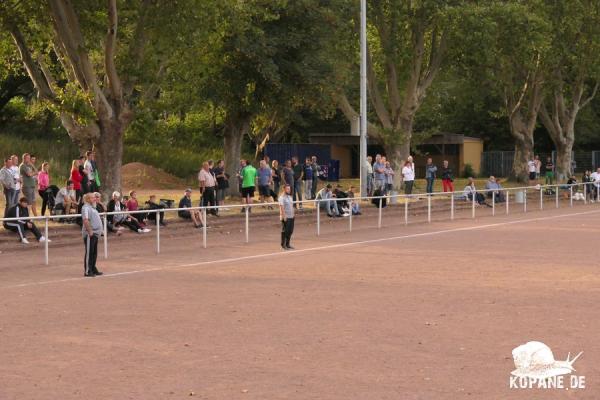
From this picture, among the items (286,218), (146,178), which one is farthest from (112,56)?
(146,178)

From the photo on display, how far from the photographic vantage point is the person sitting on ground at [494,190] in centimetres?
3894

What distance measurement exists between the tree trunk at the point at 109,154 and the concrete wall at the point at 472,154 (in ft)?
137

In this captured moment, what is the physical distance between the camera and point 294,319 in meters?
14.4

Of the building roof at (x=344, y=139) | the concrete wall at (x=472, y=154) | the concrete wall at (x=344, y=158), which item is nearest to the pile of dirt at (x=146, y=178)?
the building roof at (x=344, y=139)

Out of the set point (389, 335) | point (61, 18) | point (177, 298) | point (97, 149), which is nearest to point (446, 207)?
point (97, 149)

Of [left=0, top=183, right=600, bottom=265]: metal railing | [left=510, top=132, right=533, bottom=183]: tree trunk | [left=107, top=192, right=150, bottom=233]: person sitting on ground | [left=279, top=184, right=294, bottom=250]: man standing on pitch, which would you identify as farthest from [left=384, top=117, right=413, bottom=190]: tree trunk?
[left=279, top=184, right=294, bottom=250]: man standing on pitch

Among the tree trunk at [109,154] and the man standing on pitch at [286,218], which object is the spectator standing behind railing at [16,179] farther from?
the man standing on pitch at [286,218]

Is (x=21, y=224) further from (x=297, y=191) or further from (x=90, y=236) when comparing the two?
(x=297, y=191)

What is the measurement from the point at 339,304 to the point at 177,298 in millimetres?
2540

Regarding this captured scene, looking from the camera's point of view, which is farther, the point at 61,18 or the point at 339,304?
the point at 61,18

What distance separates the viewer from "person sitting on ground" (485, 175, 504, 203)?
38.9 meters

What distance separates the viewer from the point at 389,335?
42.8 feet

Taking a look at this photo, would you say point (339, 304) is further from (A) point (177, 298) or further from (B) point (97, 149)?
(B) point (97, 149)

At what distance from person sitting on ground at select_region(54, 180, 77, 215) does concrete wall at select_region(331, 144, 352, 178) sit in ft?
134
